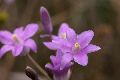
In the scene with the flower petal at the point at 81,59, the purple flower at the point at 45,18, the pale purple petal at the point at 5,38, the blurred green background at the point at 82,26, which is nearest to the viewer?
the flower petal at the point at 81,59

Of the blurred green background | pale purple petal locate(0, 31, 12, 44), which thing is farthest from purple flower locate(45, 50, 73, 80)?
the blurred green background

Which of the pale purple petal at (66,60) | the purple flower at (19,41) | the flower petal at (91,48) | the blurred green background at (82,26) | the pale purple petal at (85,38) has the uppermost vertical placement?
the blurred green background at (82,26)

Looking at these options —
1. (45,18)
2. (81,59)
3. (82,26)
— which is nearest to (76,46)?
(81,59)

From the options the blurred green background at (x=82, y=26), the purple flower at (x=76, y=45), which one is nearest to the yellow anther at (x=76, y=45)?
the purple flower at (x=76, y=45)

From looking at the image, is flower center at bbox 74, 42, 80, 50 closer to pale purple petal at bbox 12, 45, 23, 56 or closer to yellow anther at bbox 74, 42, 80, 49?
yellow anther at bbox 74, 42, 80, 49

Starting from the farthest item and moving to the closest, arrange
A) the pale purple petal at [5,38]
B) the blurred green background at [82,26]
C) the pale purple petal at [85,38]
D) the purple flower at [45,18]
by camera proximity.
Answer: the blurred green background at [82,26]
the pale purple petal at [5,38]
the purple flower at [45,18]
the pale purple petal at [85,38]

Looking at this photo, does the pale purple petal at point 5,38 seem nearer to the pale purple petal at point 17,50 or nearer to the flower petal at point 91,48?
the pale purple petal at point 17,50

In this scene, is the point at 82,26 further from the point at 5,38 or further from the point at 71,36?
the point at 71,36
